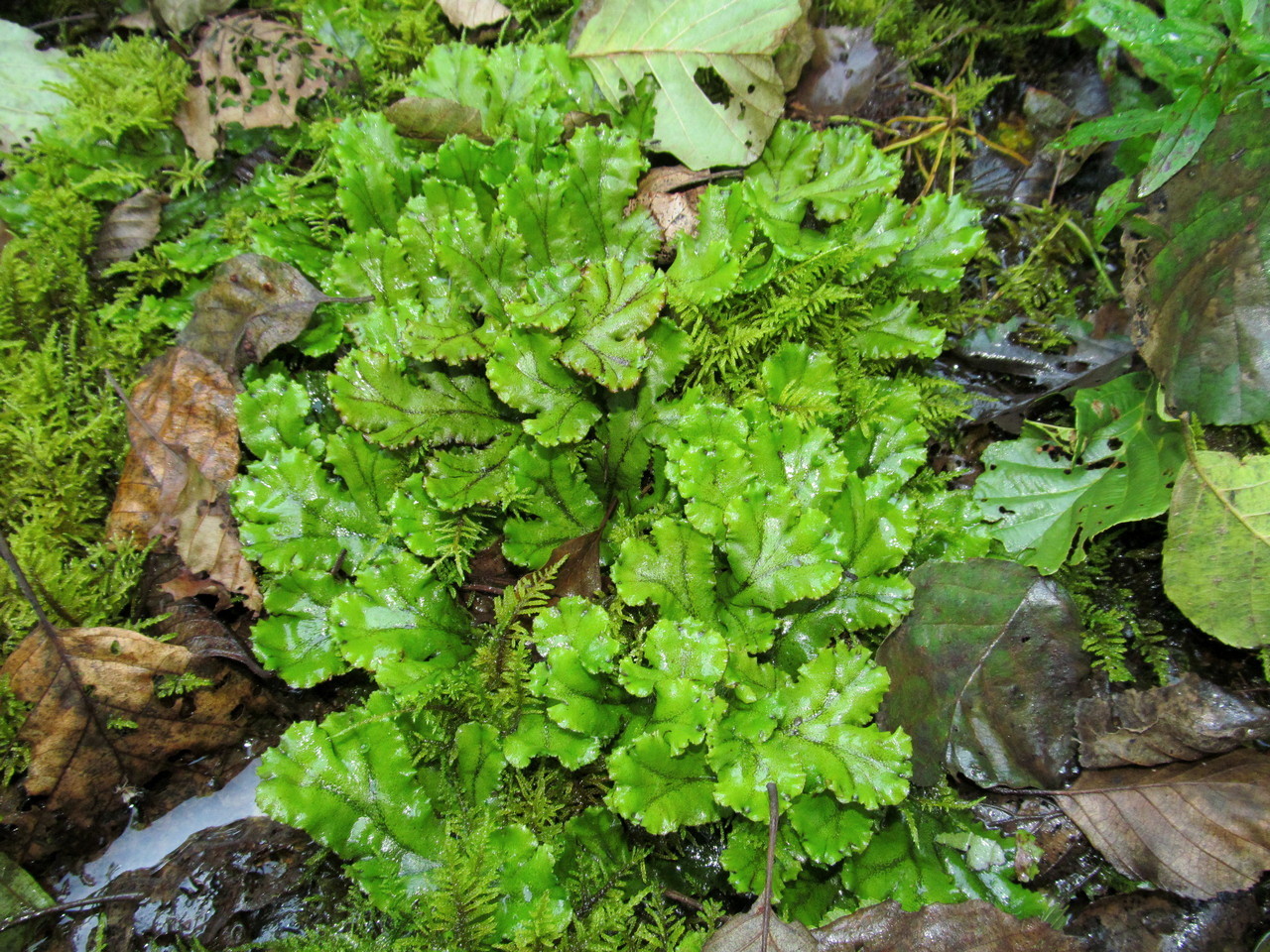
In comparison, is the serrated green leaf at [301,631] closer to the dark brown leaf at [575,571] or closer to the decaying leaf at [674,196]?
the dark brown leaf at [575,571]

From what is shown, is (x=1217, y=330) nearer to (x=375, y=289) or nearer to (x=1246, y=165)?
(x=1246, y=165)

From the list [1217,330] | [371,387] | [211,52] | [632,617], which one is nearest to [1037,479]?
[1217,330]

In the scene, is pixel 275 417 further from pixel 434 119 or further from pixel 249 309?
pixel 434 119

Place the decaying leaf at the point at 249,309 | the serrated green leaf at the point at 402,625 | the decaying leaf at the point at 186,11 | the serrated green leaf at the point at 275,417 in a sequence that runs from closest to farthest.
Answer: the serrated green leaf at the point at 402,625 < the serrated green leaf at the point at 275,417 < the decaying leaf at the point at 249,309 < the decaying leaf at the point at 186,11

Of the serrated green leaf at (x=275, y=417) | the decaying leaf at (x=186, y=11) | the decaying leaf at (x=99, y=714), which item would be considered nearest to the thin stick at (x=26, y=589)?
the decaying leaf at (x=99, y=714)

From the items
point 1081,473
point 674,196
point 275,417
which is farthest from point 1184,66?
point 275,417

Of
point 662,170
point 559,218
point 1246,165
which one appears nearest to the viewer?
point 1246,165
